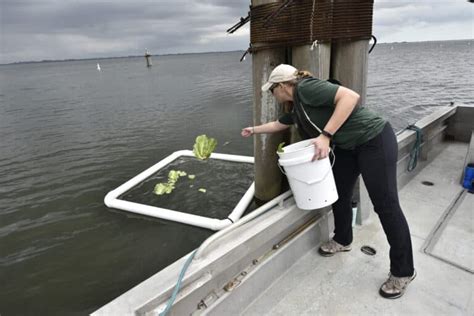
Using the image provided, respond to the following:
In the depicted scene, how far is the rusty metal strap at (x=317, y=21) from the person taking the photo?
2711 mm

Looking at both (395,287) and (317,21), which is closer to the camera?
(395,287)

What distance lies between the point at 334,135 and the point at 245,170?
4.88 metres

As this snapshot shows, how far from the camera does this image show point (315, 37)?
9.07 ft

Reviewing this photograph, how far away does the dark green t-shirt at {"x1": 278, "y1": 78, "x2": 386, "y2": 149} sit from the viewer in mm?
2174

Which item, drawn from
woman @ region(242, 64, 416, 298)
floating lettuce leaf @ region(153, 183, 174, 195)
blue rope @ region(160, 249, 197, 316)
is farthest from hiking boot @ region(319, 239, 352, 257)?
floating lettuce leaf @ region(153, 183, 174, 195)

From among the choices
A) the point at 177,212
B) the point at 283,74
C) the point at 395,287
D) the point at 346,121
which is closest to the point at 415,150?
the point at 395,287

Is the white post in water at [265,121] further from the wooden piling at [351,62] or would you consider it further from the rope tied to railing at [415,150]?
the rope tied to railing at [415,150]

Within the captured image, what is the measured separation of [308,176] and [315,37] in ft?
4.26

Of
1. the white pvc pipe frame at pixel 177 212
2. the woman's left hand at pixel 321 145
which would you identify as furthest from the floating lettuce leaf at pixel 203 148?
the woman's left hand at pixel 321 145

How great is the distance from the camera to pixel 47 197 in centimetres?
785

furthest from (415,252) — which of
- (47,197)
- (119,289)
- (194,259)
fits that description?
(47,197)

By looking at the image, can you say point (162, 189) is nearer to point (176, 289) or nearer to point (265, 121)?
point (265, 121)

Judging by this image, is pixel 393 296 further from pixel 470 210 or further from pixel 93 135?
pixel 93 135

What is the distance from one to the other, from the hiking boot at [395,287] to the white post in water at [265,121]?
1.87 meters
